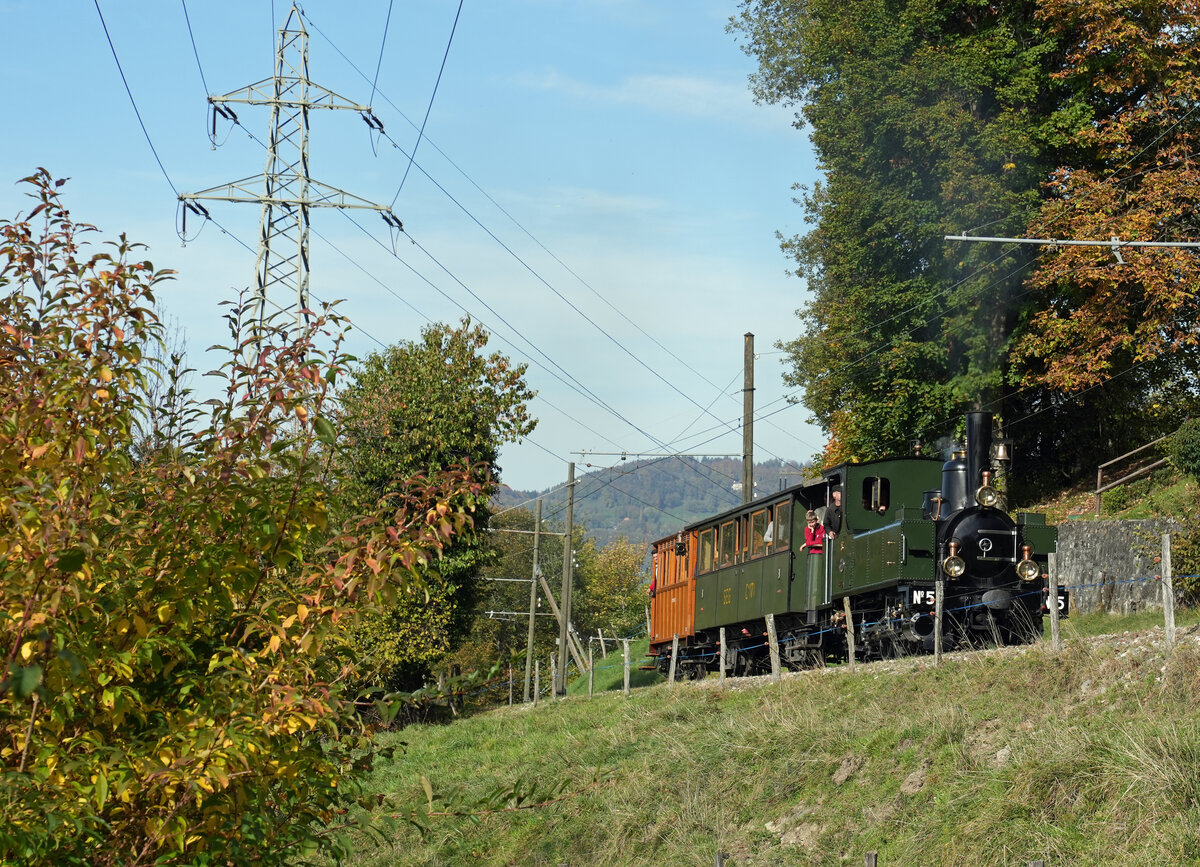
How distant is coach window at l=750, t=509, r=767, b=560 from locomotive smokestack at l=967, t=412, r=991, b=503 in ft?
16.6

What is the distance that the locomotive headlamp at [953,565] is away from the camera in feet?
57.2

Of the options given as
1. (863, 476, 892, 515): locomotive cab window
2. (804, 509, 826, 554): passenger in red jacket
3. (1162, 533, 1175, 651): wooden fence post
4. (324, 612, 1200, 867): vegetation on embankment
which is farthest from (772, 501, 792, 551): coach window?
(1162, 533, 1175, 651): wooden fence post

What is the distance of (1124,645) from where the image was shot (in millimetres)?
13742

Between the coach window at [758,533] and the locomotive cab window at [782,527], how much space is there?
53 centimetres

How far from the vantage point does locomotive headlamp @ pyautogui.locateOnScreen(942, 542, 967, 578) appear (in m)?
17.4

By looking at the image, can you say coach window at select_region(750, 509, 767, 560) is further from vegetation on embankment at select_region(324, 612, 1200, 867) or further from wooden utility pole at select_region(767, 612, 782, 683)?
vegetation on embankment at select_region(324, 612, 1200, 867)

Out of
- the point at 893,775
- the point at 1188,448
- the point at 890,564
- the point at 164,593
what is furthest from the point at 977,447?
the point at 164,593

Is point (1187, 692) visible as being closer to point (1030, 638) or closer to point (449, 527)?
point (1030, 638)

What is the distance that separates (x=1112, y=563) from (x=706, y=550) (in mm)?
7962

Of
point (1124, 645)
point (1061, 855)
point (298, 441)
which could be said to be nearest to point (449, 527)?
point (298, 441)

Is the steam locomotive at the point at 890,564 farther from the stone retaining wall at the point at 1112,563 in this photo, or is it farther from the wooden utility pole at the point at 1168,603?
the stone retaining wall at the point at 1112,563

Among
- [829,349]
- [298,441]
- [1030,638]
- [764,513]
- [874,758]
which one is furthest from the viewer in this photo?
[829,349]

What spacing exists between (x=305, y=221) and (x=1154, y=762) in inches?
595

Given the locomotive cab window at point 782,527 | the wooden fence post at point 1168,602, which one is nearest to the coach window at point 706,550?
the locomotive cab window at point 782,527
